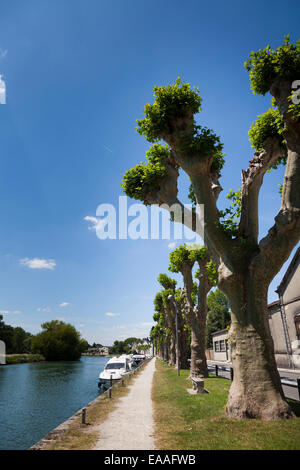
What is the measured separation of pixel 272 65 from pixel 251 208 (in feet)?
14.7

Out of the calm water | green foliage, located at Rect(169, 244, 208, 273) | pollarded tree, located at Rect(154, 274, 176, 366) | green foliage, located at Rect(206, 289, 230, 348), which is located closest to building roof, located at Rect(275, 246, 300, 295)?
green foliage, located at Rect(169, 244, 208, 273)

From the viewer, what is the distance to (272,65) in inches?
331

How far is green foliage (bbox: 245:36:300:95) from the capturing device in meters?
8.03

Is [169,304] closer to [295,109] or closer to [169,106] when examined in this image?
[169,106]

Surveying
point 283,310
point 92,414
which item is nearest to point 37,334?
point 283,310

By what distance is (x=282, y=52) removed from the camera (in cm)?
804

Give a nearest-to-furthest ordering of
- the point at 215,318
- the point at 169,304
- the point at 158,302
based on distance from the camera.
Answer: the point at 169,304 → the point at 158,302 → the point at 215,318

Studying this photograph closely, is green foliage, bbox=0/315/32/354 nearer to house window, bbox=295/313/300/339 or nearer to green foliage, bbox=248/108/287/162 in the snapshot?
house window, bbox=295/313/300/339

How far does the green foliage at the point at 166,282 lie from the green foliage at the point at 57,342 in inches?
1970


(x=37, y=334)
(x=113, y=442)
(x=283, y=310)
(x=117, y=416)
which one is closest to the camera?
(x=113, y=442)

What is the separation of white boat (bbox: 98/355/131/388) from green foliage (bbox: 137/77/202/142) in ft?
59.8

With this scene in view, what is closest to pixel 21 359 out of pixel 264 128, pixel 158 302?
pixel 158 302
